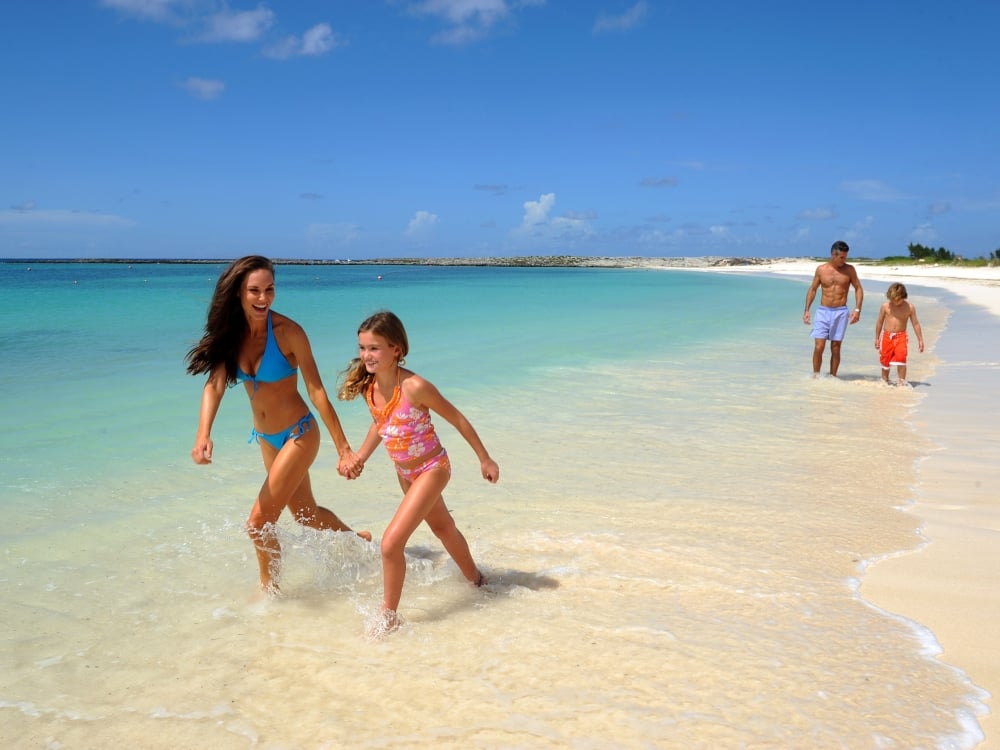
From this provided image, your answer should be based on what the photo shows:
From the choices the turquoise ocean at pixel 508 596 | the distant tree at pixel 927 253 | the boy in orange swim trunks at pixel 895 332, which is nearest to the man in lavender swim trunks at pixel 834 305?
the boy in orange swim trunks at pixel 895 332

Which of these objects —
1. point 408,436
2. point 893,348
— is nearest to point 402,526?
point 408,436

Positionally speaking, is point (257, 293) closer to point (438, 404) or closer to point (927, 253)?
point (438, 404)

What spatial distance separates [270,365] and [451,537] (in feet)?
4.05

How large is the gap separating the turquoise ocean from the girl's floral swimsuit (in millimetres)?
757

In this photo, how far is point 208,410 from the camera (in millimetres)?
3875

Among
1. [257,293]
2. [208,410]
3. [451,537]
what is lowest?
[451,537]

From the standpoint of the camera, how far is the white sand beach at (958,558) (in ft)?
11.2

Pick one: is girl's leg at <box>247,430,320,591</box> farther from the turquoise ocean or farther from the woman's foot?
the woman's foot

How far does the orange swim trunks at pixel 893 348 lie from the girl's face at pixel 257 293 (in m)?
8.89

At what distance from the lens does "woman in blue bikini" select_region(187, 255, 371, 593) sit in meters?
3.85

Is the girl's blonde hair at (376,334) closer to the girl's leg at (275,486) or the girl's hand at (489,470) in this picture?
the girl's leg at (275,486)

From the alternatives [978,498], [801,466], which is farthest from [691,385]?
[978,498]

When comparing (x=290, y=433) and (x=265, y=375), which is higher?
(x=265, y=375)

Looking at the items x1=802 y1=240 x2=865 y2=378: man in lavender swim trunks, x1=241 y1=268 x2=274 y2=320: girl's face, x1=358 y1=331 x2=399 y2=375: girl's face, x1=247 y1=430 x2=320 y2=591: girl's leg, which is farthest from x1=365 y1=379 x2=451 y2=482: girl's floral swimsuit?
x1=802 y1=240 x2=865 y2=378: man in lavender swim trunks
